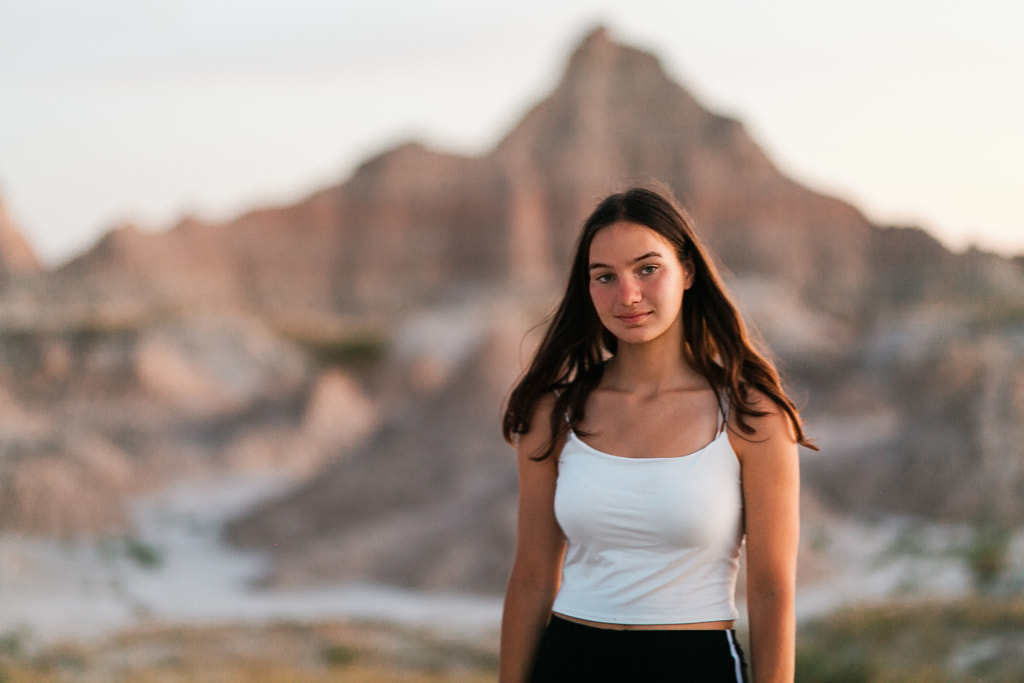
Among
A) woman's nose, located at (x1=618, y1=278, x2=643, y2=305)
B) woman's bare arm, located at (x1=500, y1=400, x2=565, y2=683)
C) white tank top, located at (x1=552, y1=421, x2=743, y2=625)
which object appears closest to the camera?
white tank top, located at (x1=552, y1=421, x2=743, y2=625)

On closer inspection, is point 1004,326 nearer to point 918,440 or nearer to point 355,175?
point 918,440

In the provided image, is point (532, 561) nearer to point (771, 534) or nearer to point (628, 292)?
point (771, 534)

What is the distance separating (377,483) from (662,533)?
555 inches

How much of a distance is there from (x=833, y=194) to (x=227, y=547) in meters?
56.9

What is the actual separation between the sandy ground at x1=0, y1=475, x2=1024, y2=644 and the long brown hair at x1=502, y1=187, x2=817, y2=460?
874cm

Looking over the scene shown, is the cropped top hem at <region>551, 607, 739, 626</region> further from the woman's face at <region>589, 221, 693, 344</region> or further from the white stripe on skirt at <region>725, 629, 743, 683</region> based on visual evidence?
the woman's face at <region>589, 221, 693, 344</region>

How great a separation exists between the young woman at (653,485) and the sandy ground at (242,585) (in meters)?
8.80

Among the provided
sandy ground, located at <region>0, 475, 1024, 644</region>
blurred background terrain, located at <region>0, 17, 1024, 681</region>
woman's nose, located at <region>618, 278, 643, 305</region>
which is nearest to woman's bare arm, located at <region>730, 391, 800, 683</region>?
woman's nose, located at <region>618, 278, 643, 305</region>

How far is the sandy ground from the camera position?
11.5m

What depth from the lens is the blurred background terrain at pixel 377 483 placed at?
9281 millimetres

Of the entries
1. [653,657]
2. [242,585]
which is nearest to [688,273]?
[653,657]

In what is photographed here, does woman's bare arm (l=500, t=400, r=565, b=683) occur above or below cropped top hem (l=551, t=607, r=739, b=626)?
above

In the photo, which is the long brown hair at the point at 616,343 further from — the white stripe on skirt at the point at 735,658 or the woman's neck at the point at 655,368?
the white stripe on skirt at the point at 735,658

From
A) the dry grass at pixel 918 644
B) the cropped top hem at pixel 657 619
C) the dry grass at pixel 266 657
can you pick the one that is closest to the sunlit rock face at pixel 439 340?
the cropped top hem at pixel 657 619
